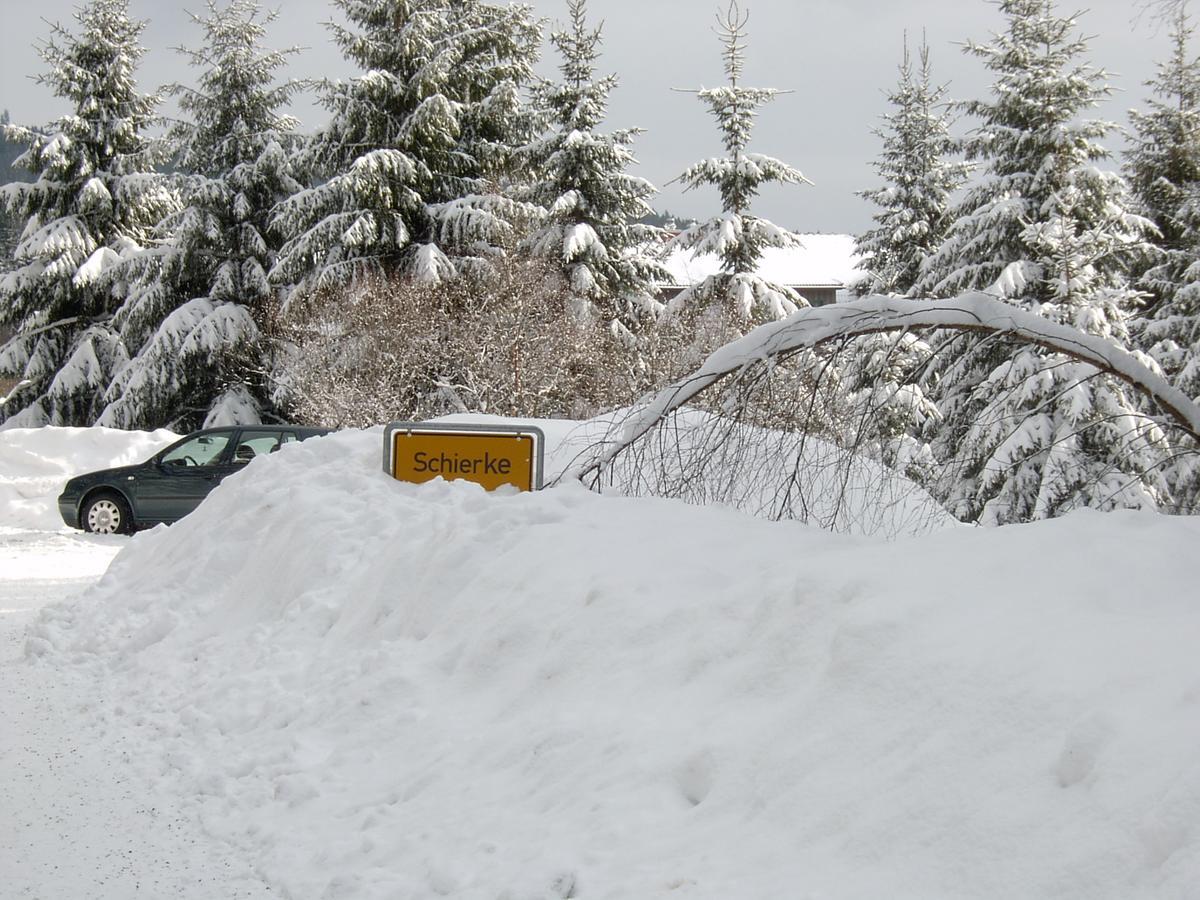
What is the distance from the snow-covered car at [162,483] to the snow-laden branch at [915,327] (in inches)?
383

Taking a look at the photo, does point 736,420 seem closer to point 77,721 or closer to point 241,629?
point 241,629

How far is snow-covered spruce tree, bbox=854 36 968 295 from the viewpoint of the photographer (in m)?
30.0

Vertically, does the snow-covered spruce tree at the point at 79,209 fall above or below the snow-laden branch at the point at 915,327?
above

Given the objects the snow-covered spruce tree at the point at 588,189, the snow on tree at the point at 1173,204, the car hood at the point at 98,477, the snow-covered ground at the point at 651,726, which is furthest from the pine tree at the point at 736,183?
the snow-covered ground at the point at 651,726

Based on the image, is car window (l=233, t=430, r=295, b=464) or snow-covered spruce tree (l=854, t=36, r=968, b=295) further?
snow-covered spruce tree (l=854, t=36, r=968, b=295)

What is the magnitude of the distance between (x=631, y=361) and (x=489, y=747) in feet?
64.3

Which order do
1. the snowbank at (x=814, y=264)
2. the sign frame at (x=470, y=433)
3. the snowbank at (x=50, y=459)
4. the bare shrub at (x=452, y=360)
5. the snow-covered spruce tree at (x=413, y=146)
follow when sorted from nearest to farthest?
the sign frame at (x=470, y=433)
the snowbank at (x=50, y=459)
the bare shrub at (x=452, y=360)
the snow-covered spruce tree at (x=413, y=146)
the snowbank at (x=814, y=264)

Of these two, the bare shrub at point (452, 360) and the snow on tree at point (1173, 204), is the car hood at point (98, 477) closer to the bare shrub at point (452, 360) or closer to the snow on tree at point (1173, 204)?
the bare shrub at point (452, 360)

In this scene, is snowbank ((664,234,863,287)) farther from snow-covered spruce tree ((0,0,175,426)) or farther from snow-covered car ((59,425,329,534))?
snow-covered car ((59,425,329,534))

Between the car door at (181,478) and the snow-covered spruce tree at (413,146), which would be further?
the snow-covered spruce tree at (413,146)

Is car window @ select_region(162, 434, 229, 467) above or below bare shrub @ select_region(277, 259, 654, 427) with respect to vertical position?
below

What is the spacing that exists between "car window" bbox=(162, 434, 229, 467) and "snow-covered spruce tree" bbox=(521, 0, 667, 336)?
12696mm

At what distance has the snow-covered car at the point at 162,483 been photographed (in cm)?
1509

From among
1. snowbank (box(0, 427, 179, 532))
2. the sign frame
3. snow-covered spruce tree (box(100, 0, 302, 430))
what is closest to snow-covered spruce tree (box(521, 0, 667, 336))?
snow-covered spruce tree (box(100, 0, 302, 430))
